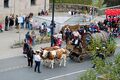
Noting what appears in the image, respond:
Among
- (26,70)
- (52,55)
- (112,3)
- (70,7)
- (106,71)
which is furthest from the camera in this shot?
(112,3)

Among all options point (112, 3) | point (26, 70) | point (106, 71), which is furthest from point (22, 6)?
point (106, 71)

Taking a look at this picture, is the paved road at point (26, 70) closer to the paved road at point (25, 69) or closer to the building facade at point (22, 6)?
the paved road at point (25, 69)

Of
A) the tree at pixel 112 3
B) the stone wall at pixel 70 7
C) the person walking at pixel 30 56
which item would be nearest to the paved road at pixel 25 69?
the person walking at pixel 30 56

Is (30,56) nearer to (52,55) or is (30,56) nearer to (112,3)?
(52,55)

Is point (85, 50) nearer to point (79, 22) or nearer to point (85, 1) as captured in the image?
point (79, 22)

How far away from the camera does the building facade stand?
3906cm

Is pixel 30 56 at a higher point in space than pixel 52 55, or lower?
lower

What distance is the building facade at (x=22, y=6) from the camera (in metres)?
39.1

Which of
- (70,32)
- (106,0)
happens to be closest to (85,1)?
(106,0)

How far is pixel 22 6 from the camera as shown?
40.8 meters

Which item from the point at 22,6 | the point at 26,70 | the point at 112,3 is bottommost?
the point at 26,70

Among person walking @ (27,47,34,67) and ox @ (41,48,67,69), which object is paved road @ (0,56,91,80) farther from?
ox @ (41,48,67,69)

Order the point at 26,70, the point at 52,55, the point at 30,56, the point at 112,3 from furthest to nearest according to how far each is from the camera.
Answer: the point at 112,3 → the point at 30,56 → the point at 26,70 → the point at 52,55

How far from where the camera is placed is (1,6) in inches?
1517
